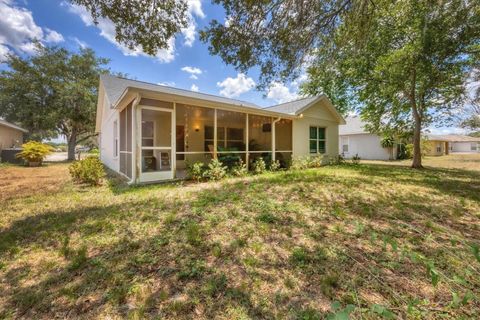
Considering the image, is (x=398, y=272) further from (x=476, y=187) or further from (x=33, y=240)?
(x=476, y=187)

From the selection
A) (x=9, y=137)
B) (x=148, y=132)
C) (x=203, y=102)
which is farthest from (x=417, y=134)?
(x=9, y=137)

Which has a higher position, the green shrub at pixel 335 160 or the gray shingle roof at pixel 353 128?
the gray shingle roof at pixel 353 128

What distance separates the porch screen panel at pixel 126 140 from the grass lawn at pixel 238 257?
276 centimetres

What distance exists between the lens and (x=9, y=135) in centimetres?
1886

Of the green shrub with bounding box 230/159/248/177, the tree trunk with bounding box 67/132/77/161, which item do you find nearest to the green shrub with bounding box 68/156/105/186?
the green shrub with bounding box 230/159/248/177

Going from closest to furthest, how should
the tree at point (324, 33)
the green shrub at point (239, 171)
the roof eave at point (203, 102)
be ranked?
1. the tree at point (324, 33)
2. the roof eave at point (203, 102)
3. the green shrub at point (239, 171)

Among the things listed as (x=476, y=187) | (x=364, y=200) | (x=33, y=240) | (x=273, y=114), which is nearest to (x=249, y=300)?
(x=33, y=240)

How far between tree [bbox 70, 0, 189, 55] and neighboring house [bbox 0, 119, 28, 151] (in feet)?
62.8

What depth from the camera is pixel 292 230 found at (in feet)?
11.8

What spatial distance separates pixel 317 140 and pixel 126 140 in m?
10.2

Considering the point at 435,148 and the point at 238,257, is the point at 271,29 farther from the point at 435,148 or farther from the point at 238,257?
the point at 435,148

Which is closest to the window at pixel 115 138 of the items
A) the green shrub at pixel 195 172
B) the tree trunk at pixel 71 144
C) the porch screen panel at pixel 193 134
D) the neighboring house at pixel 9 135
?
the porch screen panel at pixel 193 134

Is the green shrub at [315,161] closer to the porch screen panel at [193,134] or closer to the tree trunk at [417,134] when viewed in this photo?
the porch screen panel at [193,134]

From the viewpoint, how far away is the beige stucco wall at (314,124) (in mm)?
11664
